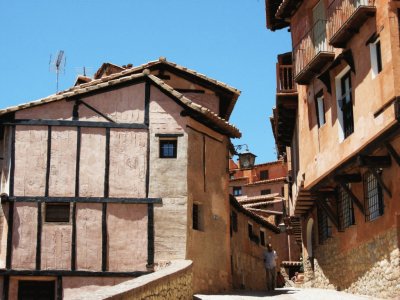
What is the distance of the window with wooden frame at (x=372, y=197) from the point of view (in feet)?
61.3

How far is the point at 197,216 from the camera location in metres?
23.8

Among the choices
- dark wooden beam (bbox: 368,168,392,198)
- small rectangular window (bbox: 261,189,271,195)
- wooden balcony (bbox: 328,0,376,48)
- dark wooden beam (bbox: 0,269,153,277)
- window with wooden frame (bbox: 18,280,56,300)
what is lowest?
window with wooden frame (bbox: 18,280,56,300)

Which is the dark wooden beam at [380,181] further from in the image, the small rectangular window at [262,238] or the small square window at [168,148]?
the small rectangular window at [262,238]

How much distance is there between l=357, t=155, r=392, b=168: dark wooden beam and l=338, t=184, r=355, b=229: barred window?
12.3 feet

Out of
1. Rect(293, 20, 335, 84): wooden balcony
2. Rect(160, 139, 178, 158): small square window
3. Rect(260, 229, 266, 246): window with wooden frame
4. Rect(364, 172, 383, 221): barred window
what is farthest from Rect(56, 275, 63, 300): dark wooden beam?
Rect(260, 229, 266, 246): window with wooden frame

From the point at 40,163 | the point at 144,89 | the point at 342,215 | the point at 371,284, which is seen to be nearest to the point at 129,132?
the point at 144,89

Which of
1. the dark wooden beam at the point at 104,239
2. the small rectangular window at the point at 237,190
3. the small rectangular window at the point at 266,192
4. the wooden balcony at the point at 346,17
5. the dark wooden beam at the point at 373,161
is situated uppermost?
the wooden balcony at the point at 346,17

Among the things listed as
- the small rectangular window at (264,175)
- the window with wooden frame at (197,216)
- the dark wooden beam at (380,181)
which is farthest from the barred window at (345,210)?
the small rectangular window at (264,175)

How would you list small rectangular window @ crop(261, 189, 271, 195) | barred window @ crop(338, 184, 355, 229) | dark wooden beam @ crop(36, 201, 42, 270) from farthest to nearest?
small rectangular window @ crop(261, 189, 271, 195) < dark wooden beam @ crop(36, 201, 42, 270) < barred window @ crop(338, 184, 355, 229)

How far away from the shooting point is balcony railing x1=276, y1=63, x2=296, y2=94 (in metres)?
25.8

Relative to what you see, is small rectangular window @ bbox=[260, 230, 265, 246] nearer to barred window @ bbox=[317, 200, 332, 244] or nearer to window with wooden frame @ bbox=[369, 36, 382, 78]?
barred window @ bbox=[317, 200, 332, 244]

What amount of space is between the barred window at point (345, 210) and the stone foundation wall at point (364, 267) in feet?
3.01

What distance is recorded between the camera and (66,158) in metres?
23.4

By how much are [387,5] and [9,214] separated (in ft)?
45.4
